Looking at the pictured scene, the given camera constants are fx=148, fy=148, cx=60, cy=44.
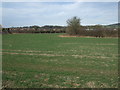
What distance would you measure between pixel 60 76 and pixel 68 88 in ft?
4.57

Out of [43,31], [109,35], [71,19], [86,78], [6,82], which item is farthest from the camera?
[43,31]

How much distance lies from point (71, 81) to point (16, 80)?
2223 mm

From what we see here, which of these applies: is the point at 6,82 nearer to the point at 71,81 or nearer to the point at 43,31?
the point at 71,81

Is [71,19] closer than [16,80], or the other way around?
[16,80]

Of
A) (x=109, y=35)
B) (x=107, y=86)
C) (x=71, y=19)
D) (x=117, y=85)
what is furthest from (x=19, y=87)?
(x=71, y=19)

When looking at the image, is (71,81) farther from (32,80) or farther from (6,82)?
(6,82)

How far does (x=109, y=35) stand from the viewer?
2324 inches

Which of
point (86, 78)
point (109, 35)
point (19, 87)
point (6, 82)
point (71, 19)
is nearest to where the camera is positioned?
point (19, 87)

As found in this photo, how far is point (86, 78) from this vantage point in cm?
639

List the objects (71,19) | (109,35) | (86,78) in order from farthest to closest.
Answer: (71,19) → (109,35) → (86,78)

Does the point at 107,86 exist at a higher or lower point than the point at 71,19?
lower

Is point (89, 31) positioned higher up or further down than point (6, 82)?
higher up

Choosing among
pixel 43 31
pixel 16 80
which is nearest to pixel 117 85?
pixel 16 80

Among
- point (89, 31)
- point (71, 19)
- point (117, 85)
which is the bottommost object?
point (117, 85)
